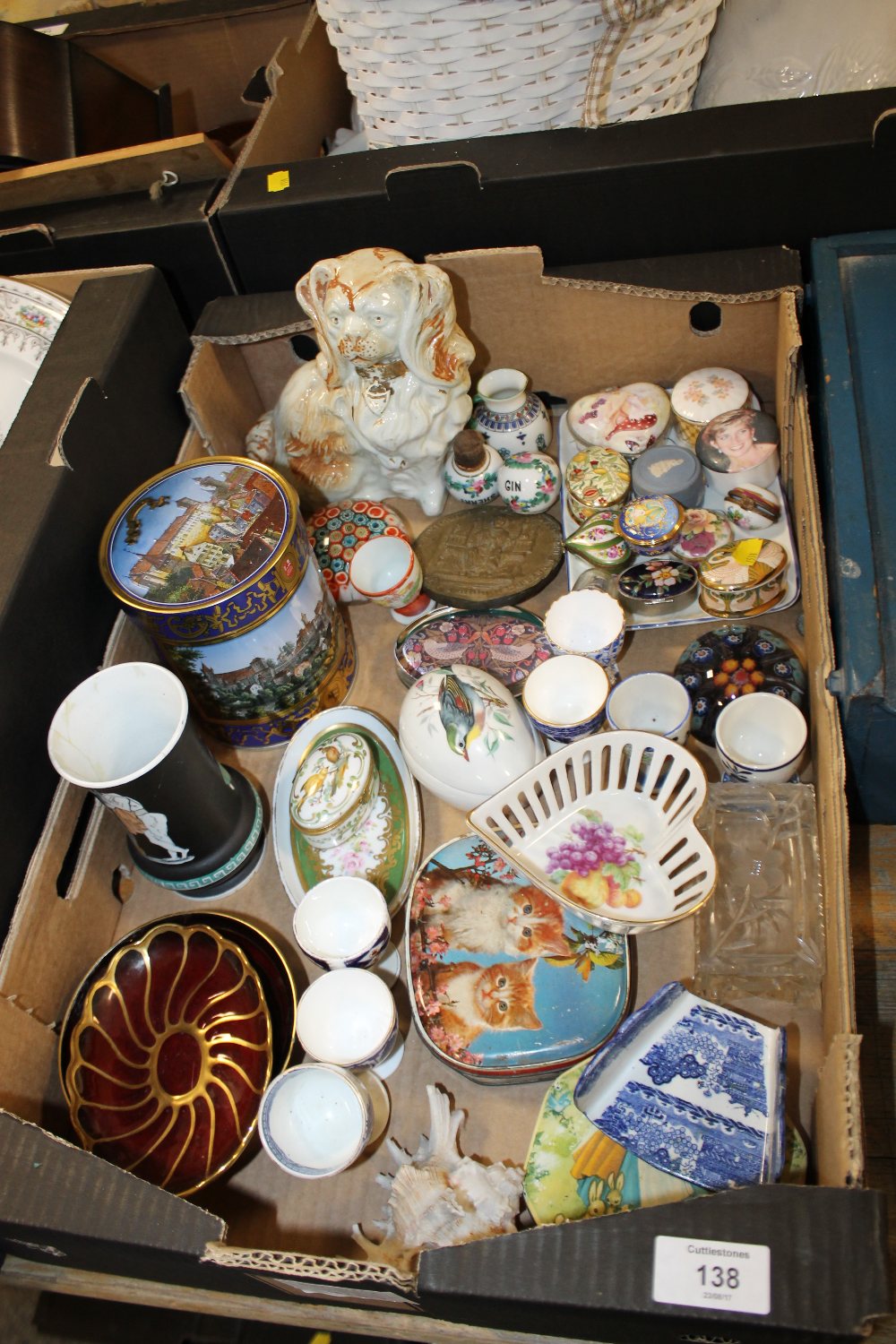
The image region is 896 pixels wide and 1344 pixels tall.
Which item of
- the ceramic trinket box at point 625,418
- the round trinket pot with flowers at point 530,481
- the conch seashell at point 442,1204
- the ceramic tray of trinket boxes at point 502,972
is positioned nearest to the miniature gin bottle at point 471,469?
the round trinket pot with flowers at point 530,481

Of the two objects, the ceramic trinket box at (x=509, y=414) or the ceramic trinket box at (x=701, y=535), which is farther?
the ceramic trinket box at (x=509, y=414)

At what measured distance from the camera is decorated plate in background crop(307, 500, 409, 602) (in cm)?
122

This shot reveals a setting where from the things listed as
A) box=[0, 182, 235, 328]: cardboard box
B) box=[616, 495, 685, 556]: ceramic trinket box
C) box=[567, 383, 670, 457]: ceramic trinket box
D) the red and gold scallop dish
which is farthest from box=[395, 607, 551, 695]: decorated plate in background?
box=[0, 182, 235, 328]: cardboard box

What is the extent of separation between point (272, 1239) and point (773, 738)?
0.66m

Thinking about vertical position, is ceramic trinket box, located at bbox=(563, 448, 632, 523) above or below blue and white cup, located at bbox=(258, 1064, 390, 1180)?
above

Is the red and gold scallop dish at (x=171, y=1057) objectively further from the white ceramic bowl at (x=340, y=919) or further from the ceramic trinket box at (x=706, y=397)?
the ceramic trinket box at (x=706, y=397)

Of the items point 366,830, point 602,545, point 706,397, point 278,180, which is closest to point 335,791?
point 366,830

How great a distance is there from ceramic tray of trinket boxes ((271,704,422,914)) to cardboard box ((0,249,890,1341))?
0.18 ft

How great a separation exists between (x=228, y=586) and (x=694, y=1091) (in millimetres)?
595

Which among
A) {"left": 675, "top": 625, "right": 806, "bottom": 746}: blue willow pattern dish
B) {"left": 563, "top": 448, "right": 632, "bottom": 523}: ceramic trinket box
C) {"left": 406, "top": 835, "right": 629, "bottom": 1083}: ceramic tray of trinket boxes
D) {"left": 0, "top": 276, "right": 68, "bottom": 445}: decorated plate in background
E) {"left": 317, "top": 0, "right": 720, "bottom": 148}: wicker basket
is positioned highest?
{"left": 317, "top": 0, "right": 720, "bottom": 148}: wicker basket

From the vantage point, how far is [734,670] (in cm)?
105

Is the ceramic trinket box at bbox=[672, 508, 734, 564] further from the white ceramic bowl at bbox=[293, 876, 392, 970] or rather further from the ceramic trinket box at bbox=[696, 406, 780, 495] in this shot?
the white ceramic bowl at bbox=[293, 876, 392, 970]

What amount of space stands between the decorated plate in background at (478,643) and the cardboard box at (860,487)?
0.32m

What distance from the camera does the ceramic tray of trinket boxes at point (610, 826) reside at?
36.6 inches
